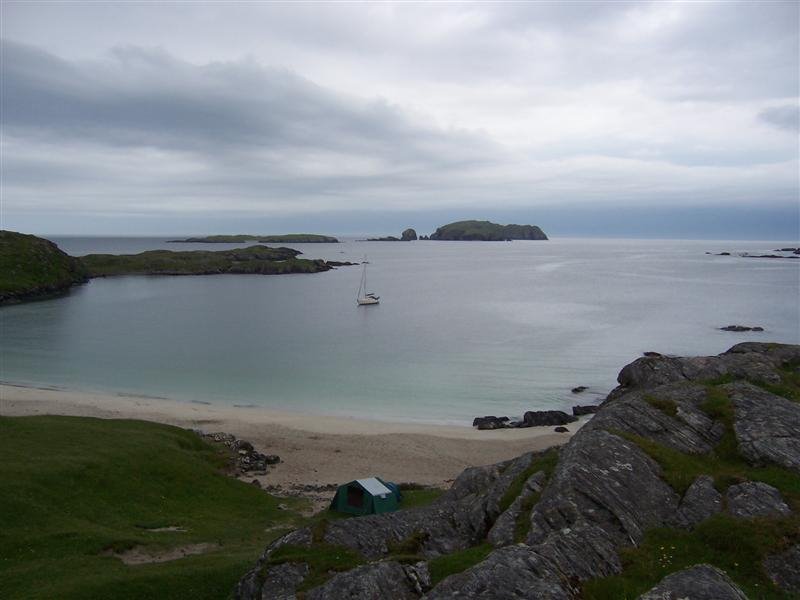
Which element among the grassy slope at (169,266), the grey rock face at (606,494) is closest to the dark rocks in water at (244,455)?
the grey rock face at (606,494)

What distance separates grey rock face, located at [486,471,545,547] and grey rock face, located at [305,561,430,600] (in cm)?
228

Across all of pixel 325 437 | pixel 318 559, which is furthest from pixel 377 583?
pixel 325 437

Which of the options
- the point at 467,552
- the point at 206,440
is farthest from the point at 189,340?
the point at 467,552

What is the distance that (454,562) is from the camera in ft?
44.5

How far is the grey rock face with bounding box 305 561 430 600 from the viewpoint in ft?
41.4

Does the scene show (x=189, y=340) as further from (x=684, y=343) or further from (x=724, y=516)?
(x=724, y=516)

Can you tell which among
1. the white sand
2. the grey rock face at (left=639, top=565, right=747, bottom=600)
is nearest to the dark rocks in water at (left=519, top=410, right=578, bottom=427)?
the white sand

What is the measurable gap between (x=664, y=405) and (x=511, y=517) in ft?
25.5

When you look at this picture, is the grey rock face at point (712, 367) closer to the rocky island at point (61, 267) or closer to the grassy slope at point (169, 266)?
the rocky island at point (61, 267)

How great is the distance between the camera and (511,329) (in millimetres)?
93062

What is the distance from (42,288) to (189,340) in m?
69.0

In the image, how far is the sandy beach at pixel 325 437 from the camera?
1460 inches

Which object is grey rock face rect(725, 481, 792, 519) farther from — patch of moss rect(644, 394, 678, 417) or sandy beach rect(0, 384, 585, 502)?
sandy beach rect(0, 384, 585, 502)

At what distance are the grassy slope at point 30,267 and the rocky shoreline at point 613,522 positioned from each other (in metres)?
130
